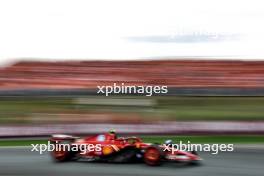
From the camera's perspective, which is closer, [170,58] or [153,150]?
[153,150]

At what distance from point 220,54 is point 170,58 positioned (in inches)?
16.1

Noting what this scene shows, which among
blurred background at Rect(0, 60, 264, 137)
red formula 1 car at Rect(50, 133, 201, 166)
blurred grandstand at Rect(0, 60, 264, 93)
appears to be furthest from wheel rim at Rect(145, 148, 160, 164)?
blurred grandstand at Rect(0, 60, 264, 93)

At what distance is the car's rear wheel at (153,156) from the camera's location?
3.63 m

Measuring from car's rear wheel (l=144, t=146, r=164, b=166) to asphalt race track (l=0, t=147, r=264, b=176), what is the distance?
39 mm

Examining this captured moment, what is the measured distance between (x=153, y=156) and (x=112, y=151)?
0.36 m

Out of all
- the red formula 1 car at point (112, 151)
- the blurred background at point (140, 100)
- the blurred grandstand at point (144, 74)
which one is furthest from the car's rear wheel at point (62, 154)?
the blurred grandstand at point (144, 74)

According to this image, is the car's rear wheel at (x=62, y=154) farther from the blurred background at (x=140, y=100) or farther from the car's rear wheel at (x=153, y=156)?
the car's rear wheel at (x=153, y=156)

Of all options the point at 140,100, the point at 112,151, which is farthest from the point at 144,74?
the point at 112,151

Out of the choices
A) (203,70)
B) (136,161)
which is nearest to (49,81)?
(136,161)

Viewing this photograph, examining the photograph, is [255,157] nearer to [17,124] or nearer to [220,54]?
[220,54]

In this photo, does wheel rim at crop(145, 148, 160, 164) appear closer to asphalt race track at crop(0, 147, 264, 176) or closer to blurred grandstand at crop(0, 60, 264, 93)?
asphalt race track at crop(0, 147, 264, 176)

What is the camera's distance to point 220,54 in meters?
4.07

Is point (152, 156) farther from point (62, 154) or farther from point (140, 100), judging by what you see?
point (62, 154)

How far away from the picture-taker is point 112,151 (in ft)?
12.6
